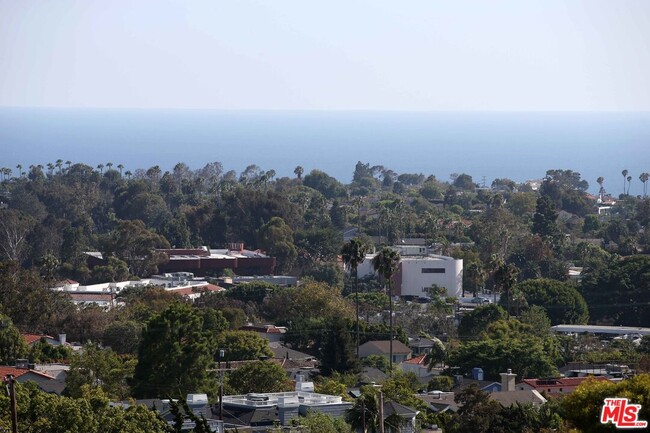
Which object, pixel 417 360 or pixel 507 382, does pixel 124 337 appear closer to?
pixel 417 360

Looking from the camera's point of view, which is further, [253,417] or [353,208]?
[353,208]

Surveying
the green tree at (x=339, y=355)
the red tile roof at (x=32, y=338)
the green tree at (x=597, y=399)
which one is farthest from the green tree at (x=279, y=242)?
the green tree at (x=597, y=399)

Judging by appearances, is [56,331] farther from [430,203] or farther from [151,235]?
[430,203]

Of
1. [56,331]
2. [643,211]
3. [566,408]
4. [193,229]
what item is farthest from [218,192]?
[566,408]

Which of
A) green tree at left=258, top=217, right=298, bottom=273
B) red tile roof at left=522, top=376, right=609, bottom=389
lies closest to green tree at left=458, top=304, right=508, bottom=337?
red tile roof at left=522, top=376, right=609, bottom=389

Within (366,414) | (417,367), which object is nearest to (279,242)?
(417,367)
